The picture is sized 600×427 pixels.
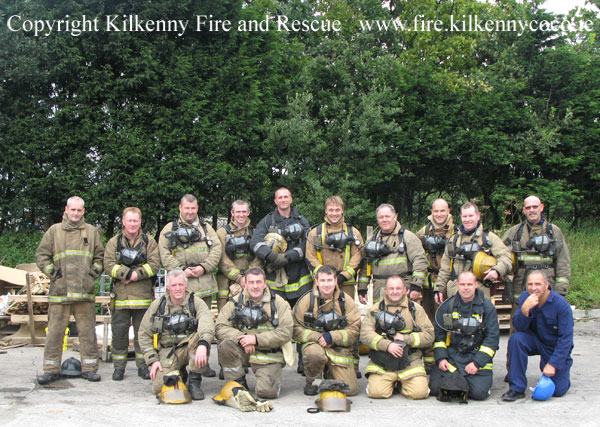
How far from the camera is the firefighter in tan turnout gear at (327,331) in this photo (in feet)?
20.9

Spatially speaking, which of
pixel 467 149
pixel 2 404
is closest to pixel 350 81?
pixel 467 149

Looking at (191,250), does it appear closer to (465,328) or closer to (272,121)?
(465,328)

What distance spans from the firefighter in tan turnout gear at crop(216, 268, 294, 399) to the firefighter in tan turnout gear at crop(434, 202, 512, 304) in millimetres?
1996

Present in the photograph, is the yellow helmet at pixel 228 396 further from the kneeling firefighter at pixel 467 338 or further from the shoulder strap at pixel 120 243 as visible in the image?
the shoulder strap at pixel 120 243

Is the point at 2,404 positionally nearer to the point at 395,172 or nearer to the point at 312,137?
the point at 312,137


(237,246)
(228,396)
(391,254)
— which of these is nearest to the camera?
(228,396)

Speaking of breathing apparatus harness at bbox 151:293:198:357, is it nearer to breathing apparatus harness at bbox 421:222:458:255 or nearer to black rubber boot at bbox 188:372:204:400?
black rubber boot at bbox 188:372:204:400

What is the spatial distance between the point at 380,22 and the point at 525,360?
47.2 ft

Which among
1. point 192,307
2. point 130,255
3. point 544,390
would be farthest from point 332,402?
point 130,255

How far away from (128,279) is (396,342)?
3259 millimetres

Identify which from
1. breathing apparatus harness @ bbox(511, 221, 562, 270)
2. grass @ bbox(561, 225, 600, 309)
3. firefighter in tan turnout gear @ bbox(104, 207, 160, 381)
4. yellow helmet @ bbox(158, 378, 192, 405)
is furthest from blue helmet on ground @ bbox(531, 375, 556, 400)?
grass @ bbox(561, 225, 600, 309)

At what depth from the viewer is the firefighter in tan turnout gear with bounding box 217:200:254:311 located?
294 inches

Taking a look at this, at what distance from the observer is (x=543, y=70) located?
50.4 ft

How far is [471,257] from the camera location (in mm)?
6906
